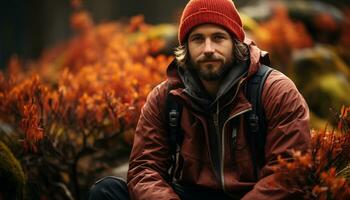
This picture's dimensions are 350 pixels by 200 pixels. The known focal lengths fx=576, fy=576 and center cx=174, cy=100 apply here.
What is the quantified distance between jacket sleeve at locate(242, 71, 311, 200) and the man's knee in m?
1.10

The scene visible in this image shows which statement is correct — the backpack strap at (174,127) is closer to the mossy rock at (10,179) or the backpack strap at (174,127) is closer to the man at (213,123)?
the man at (213,123)

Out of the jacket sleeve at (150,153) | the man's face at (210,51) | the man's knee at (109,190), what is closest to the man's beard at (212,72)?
the man's face at (210,51)

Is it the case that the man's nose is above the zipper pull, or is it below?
above

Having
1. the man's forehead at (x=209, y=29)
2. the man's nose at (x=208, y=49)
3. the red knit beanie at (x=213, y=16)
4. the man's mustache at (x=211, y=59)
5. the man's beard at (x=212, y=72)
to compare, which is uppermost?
the red knit beanie at (x=213, y=16)

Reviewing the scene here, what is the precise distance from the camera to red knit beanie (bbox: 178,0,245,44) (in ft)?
16.5

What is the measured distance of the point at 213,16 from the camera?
16.5ft

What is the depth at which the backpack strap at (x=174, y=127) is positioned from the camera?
5.00 m

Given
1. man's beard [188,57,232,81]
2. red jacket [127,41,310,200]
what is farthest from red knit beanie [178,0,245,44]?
man's beard [188,57,232,81]

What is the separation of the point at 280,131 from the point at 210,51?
948 millimetres

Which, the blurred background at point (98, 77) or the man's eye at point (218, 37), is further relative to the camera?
the blurred background at point (98, 77)

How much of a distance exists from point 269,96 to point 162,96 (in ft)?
3.33

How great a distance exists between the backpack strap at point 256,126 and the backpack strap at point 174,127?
0.64 metres

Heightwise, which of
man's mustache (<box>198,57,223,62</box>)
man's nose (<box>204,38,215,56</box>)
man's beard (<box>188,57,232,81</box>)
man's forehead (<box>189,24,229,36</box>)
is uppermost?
man's forehead (<box>189,24,229,36</box>)

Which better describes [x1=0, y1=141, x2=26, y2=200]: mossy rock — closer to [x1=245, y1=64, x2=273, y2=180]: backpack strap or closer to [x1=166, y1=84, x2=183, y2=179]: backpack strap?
[x1=166, y1=84, x2=183, y2=179]: backpack strap
